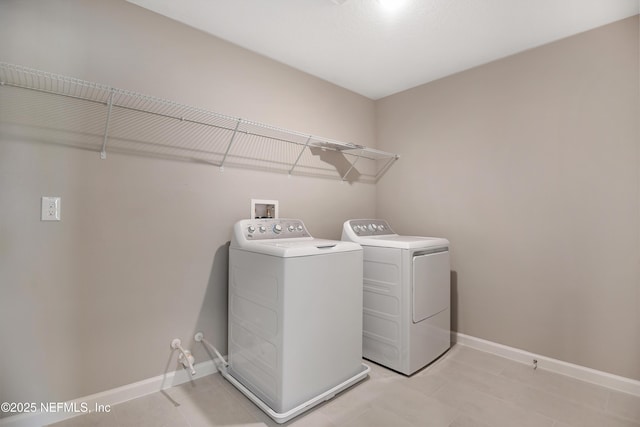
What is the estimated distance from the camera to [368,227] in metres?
2.60

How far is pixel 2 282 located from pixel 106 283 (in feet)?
1.32

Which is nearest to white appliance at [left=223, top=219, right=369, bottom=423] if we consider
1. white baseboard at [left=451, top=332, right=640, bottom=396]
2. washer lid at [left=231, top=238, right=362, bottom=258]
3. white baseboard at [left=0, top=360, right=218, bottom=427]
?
washer lid at [left=231, top=238, right=362, bottom=258]

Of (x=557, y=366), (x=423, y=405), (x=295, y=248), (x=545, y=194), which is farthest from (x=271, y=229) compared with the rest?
(x=557, y=366)

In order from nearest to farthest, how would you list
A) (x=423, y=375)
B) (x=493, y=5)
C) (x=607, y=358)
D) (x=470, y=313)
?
(x=493, y=5) < (x=607, y=358) < (x=423, y=375) < (x=470, y=313)

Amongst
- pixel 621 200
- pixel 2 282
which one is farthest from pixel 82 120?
pixel 621 200

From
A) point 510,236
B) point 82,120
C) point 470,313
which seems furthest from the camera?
point 470,313

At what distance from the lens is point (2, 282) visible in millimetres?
1405

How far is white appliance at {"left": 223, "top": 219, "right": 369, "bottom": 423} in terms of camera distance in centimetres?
157

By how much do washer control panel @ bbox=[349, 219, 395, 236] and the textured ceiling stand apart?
1320mm

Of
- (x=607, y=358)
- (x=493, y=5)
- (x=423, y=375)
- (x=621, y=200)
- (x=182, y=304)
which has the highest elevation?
(x=493, y=5)

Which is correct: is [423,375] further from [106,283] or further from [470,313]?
[106,283]

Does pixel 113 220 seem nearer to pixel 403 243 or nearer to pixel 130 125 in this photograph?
pixel 130 125

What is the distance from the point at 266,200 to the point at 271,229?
33cm

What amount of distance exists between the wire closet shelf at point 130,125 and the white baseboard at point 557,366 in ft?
6.35
